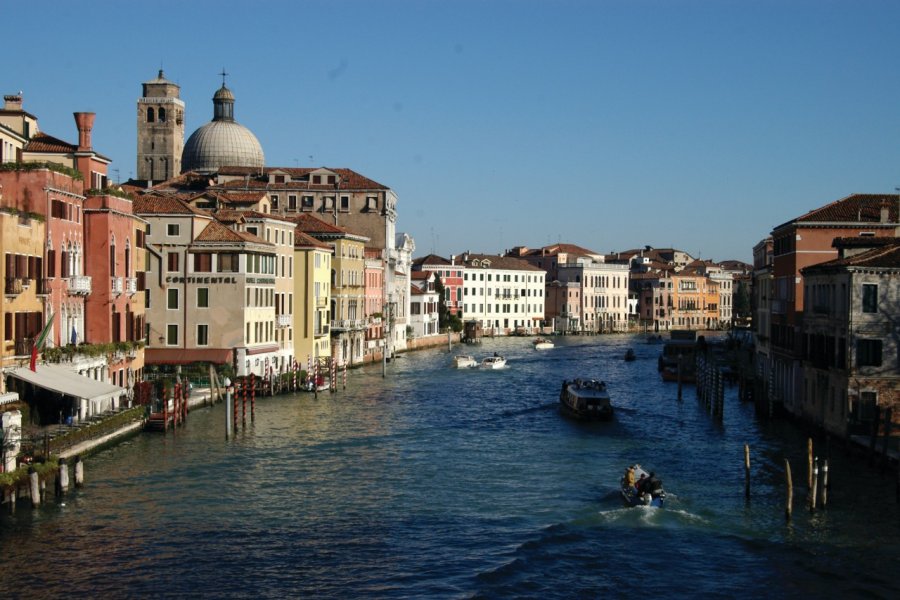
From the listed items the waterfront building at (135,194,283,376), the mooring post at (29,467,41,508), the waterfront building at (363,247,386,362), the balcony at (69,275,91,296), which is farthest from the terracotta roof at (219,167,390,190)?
the mooring post at (29,467,41,508)

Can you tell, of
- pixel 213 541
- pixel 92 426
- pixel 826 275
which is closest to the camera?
pixel 213 541

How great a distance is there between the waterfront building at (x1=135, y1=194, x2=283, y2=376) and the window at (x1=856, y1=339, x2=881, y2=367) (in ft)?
72.4

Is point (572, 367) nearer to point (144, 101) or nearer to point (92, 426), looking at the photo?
point (144, 101)

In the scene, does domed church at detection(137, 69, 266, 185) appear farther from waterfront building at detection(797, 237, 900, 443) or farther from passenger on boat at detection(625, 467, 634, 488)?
passenger on boat at detection(625, 467, 634, 488)

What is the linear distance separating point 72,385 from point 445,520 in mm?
10278

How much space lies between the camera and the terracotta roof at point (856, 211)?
35.9 meters

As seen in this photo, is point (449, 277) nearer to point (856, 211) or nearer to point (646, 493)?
point (856, 211)

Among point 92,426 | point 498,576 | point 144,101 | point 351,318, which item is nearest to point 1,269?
point 92,426

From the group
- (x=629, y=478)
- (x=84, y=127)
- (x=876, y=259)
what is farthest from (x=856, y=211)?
(x=84, y=127)

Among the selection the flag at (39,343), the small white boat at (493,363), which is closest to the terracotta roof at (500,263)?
the small white boat at (493,363)

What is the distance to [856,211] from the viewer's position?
119 ft

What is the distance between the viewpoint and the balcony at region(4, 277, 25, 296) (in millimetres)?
26372

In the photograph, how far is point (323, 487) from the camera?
25.9 meters

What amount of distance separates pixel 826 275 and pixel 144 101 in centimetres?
5720
